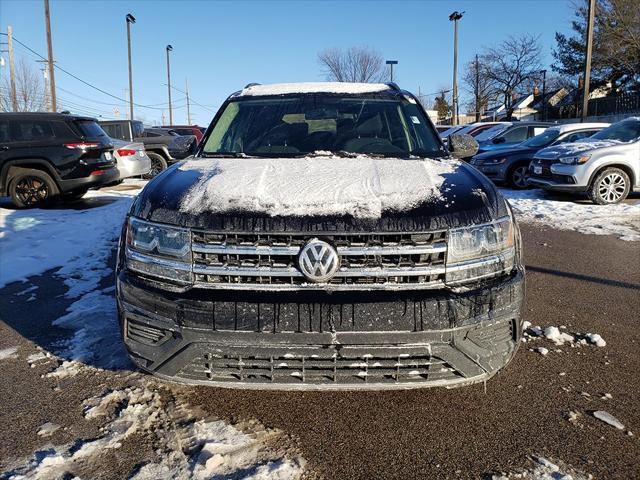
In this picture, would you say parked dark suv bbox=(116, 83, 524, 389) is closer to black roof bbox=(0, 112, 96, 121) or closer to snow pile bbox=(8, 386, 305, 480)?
snow pile bbox=(8, 386, 305, 480)

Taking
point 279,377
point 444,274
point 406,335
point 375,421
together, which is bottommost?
point 375,421

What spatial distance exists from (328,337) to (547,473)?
1072 mm

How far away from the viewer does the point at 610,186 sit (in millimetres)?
9156

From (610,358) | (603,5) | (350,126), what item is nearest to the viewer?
(610,358)

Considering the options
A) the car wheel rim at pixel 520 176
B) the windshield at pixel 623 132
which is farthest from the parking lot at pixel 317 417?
the car wheel rim at pixel 520 176

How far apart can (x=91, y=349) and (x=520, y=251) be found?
2671 mm

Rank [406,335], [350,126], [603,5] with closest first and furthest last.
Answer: [406,335]
[350,126]
[603,5]

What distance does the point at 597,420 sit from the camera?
2504 mm

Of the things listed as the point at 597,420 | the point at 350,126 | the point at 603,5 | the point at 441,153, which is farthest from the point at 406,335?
the point at 603,5

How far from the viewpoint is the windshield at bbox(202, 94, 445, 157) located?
3.64m

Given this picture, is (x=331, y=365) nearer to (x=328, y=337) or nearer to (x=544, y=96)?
(x=328, y=337)

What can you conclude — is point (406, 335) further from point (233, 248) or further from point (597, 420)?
point (597, 420)

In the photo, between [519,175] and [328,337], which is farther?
[519,175]

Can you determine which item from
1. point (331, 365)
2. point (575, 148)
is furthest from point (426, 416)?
point (575, 148)
